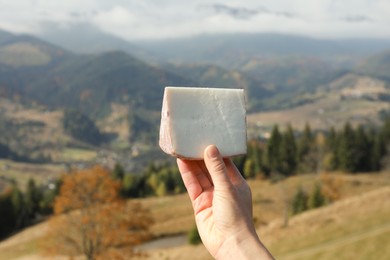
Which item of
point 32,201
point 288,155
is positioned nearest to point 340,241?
point 288,155

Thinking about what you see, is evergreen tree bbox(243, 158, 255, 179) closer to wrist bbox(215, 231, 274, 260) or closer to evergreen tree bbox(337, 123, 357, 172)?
evergreen tree bbox(337, 123, 357, 172)

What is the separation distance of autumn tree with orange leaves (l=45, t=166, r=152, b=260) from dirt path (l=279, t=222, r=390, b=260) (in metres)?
10.0

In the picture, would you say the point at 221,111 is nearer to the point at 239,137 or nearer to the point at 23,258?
the point at 239,137

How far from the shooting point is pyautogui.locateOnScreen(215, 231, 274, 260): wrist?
4594mm

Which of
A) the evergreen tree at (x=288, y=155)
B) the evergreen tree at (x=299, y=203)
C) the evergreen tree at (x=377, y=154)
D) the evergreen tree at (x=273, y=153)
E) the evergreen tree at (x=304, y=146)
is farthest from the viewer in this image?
the evergreen tree at (x=304, y=146)

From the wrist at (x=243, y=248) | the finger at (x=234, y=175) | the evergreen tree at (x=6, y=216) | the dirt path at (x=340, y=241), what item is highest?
the finger at (x=234, y=175)

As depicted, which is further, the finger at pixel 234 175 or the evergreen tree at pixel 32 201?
the evergreen tree at pixel 32 201

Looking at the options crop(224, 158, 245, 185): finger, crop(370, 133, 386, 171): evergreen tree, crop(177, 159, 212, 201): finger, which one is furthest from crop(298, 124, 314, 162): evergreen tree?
crop(224, 158, 245, 185): finger

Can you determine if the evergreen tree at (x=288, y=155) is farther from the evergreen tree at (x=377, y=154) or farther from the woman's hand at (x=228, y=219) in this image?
the woman's hand at (x=228, y=219)

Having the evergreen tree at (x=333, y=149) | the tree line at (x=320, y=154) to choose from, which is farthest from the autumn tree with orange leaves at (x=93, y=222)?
the evergreen tree at (x=333, y=149)

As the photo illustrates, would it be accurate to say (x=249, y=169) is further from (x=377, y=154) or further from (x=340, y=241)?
(x=340, y=241)

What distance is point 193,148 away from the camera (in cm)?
558

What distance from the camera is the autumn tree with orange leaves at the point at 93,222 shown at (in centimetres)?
2855

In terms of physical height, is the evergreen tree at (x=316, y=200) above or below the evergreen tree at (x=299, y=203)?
above
